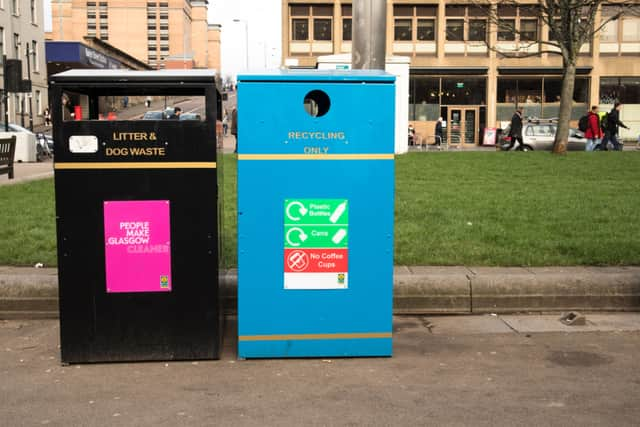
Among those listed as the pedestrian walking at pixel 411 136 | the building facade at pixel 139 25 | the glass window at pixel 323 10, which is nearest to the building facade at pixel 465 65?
the glass window at pixel 323 10

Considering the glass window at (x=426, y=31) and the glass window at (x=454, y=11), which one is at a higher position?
the glass window at (x=454, y=11)

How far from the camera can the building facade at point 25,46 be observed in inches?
1938

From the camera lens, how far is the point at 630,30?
51.4 m

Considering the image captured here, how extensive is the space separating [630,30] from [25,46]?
3961 cm

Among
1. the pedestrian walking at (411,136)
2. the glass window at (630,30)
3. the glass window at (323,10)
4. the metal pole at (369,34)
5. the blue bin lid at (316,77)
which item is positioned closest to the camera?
the blue bin lid at (316,77)

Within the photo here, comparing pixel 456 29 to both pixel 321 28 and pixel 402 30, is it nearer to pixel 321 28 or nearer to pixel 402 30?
Result: pixel 402 30

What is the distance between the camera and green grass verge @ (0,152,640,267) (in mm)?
7129

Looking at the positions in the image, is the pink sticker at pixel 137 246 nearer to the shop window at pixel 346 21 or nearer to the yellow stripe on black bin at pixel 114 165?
the yellow stripe on black bin at pixel 114 165

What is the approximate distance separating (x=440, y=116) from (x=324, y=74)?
47233mm

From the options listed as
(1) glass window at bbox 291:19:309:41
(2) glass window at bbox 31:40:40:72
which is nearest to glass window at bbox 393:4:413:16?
(1) glass window at bbox 291:19:309:41

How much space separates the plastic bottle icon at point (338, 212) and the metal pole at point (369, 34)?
11.5 feet

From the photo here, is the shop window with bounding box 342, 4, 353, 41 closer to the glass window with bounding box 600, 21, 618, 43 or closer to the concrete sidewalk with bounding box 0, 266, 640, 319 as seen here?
the glass window with bounding box 600, 21, 618, 43

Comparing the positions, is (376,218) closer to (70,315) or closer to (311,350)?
(311,350)

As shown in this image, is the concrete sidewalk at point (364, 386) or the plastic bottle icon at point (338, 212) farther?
the plastic bottle icon at point (338, 212)
